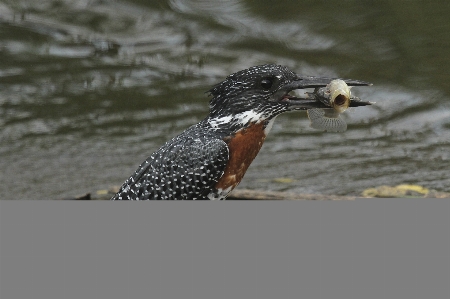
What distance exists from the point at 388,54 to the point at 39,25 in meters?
3.96

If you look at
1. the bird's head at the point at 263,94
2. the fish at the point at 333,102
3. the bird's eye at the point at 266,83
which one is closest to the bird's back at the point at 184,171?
the bird's head at the point at 263,94

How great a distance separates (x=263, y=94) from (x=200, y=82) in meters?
4.43

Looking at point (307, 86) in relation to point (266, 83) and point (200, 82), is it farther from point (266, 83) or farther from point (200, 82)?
point (200, 82)

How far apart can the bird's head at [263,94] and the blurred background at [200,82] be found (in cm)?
242

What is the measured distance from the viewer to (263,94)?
4.14 meters

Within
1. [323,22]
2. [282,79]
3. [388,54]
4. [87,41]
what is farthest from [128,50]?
[282,79]

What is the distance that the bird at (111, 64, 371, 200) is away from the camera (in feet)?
13.3

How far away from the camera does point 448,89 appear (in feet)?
27.5

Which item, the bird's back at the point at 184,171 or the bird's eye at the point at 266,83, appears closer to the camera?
the bird's back at the point at 184,171

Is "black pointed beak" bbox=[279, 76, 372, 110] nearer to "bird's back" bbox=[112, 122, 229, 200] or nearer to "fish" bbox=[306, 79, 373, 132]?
"fish" bbox=[306, 79, 373, 132]

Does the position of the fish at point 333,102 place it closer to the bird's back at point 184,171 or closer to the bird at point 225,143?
the bird at point 225,143

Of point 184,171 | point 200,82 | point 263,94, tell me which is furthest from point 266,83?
point 200,82

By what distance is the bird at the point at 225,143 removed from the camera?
4051 mm

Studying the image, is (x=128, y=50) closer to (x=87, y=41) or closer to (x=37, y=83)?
(x=87, y=41)
